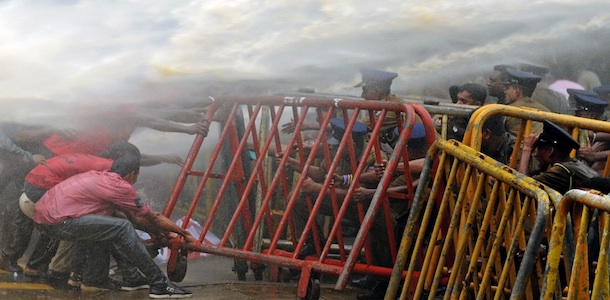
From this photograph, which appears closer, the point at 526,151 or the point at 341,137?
the point at 526,151

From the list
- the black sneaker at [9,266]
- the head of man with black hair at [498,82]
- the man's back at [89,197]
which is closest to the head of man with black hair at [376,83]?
the head of man with black hair at [498,82]

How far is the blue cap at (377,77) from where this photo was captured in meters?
7.81

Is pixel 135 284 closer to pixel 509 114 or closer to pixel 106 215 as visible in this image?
pixel 106 215

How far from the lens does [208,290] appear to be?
281 inches

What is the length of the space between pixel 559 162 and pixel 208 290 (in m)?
2.77

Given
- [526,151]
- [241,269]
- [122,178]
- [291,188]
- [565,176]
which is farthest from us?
[291,188]

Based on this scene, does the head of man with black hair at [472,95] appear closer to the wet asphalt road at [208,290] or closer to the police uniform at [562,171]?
the wet asphalt road at [208,290]

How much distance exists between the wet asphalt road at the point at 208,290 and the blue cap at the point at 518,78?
2.04 meters

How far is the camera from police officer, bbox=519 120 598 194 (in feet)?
17.9

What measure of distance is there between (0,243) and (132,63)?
1.79 meters

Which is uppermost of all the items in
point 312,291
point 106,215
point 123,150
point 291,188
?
point 123,150

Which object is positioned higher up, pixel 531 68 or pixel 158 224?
pixel 531 68

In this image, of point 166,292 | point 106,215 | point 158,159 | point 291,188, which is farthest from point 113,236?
point 291,188

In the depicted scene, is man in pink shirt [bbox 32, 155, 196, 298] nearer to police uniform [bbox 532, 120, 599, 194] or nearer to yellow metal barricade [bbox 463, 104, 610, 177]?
yellow metal barricade [bbox 463, 104, 610, 177]
